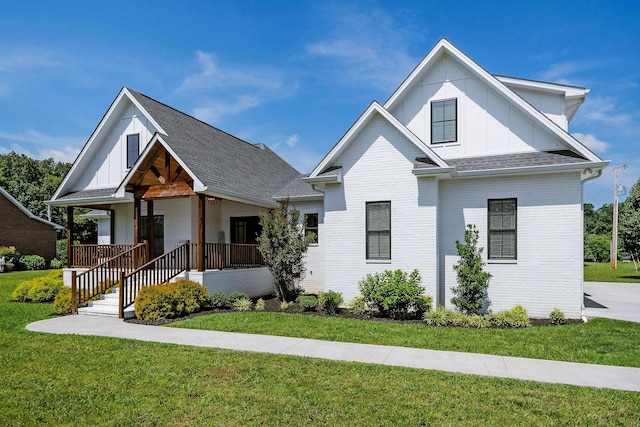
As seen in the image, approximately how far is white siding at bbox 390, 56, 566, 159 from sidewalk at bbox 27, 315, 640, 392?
719 centimetres

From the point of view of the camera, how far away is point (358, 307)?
11.9 metres

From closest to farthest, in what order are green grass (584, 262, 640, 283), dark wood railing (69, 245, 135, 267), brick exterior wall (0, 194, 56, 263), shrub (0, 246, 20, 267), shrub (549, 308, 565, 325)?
1. shrub (549, 308, 565, 325)
2. dark wood railing (69, 245, 135, 267)
3. green grass (584, 262, 640, 283)
4. shrub (0, 246, 20, 267)
5. brick exterior wall (0, 194, 56, 263)

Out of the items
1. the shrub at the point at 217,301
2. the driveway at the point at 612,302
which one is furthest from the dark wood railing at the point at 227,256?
the driveway at the point at 612,302

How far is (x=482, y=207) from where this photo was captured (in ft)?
39.7

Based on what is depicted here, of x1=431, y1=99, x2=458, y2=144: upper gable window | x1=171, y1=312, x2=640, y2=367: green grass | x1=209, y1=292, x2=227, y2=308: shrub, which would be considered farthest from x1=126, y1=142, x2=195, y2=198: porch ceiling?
x1=431, y1=99, x2=458, y2=144: upper gable window

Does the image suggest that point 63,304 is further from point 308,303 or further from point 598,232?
point 598,232

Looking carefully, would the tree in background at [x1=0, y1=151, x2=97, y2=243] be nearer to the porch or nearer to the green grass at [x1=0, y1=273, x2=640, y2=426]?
the porch

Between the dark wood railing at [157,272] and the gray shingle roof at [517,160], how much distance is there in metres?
9.28

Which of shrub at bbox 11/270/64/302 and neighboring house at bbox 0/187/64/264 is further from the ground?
neighboring house at bbox 0/187/64/264

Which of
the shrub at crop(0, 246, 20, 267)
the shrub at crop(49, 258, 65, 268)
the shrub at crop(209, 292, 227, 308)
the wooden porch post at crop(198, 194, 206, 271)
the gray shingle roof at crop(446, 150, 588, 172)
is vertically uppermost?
the gray shingle roof at crop(446, 150, 588, 172)

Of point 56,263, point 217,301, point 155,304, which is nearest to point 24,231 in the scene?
point 56,263

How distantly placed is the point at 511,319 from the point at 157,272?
35.1 feet

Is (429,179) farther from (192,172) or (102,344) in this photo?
(102,344)

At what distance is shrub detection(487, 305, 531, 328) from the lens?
10.3 m
